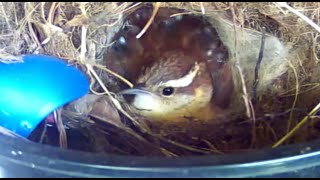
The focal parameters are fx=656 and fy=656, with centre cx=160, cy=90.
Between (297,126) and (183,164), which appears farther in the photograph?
(297,126)

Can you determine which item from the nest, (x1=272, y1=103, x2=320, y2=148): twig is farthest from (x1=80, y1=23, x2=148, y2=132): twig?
(x1=272, y1=103, x2=320, y2=148): twig

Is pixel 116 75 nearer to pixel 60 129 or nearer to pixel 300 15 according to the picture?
pixel 60 129

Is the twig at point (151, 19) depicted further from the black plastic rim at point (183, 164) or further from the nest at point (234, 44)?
the black plastic rim at point (183, 164)

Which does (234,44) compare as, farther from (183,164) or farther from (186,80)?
(183,164)

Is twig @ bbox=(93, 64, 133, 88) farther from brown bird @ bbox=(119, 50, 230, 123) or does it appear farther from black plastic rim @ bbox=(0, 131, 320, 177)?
black plastic rim @ bbox=(0, 131, 320, 177)

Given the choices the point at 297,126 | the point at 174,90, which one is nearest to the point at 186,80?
the point at 174,90

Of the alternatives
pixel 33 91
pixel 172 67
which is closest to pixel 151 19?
pixel 172 67

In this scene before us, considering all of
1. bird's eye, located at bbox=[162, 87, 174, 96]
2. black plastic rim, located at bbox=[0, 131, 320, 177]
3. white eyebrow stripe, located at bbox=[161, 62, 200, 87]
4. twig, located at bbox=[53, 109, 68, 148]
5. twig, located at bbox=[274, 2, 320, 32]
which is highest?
twig, located at bbox=[274, 2, 320, 32]

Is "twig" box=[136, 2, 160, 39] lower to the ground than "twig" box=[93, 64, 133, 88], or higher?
higher
